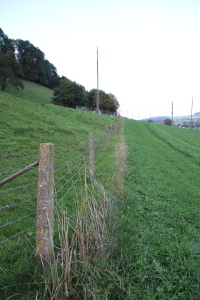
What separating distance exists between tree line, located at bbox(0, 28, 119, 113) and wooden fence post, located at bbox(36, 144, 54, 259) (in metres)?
29.7

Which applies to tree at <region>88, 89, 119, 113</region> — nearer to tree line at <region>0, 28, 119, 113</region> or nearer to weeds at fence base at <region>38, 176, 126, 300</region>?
tree line at <region>0, 28, 119, 113</region>

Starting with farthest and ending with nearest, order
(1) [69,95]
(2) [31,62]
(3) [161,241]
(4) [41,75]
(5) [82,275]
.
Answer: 1. (4) [41,75]
2. (2) [31,62]
3. (1) [69,95]
4. (3) [161,241]
5. (5) [82,275]

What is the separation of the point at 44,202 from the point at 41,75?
72.4 m

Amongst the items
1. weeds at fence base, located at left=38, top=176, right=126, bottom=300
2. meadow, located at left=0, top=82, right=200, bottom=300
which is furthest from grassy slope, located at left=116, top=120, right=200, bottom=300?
weeds at fence base, located at left=38, top=176, right=126, bottom=300

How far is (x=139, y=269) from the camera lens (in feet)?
8.00

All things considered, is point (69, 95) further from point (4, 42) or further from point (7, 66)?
point (4, 42)

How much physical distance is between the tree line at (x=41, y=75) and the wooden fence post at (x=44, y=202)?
97.5 ft

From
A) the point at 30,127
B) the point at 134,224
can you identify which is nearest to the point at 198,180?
the point at 134,224

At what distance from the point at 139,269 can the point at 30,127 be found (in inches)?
424

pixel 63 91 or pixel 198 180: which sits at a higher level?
pixel 63 91

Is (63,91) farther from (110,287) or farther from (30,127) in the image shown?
(110,287)

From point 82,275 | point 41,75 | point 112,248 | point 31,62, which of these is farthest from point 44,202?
point 41,75

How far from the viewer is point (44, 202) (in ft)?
7.46

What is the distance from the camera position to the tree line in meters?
29.5
